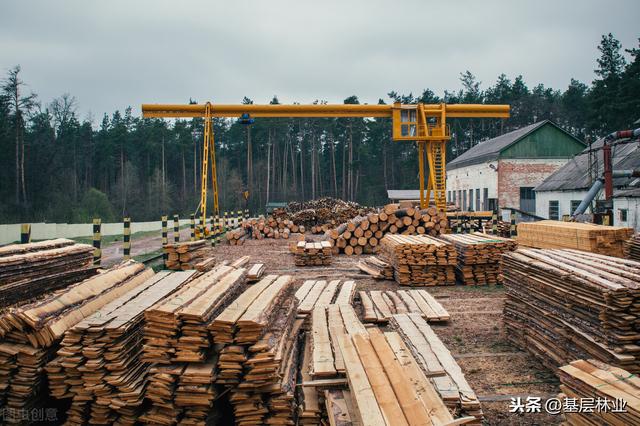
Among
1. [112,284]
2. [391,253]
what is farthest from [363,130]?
[112,284]

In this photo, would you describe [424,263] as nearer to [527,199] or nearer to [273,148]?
[527,199]

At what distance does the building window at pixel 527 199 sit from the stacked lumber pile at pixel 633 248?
1001 inches

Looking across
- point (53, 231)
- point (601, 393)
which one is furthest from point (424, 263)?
point (53, 231)

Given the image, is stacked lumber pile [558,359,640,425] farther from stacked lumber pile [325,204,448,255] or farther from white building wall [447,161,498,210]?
white building wall [447,161,498,210]

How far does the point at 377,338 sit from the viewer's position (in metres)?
4.07

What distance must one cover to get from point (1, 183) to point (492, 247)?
123 ft

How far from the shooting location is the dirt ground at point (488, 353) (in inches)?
167

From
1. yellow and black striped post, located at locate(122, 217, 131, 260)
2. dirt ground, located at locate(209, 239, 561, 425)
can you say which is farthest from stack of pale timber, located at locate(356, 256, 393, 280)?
yellow and black striped post, located at locate(122, 217, 131, 260)

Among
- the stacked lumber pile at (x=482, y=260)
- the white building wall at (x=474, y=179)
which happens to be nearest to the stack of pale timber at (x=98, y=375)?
the stacked lumber pile at (x=482, y=260)

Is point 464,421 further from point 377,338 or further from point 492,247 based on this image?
point 492,247

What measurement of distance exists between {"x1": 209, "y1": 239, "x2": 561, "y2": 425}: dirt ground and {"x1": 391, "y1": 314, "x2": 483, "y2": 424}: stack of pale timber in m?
0.59

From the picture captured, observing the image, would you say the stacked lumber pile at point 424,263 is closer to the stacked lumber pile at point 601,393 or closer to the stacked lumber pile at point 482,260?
the stacked lumber pile at point 482,260

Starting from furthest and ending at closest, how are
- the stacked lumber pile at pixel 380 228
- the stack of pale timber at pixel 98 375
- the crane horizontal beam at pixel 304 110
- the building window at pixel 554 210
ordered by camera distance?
the building window at pixel 554 210 → the crane horizontal beam at pixel 304 110 → the stacked lumber pile at pixel 380 228 → the stack of pale timber at pixel 98 375

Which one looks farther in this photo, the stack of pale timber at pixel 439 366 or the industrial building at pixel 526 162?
the industrial building at pixel 526 162
